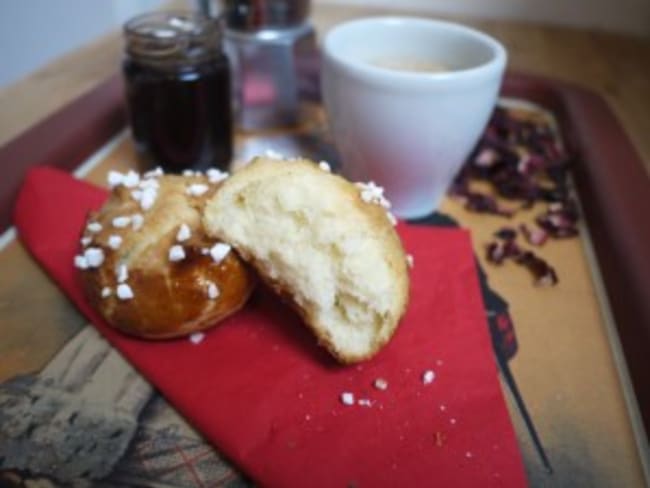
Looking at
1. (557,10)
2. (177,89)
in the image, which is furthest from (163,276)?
(557,10)

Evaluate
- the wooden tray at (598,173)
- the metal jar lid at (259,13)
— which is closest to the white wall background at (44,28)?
the wooden tray at (598,173)

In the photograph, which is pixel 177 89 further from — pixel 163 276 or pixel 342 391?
pixel 342 391

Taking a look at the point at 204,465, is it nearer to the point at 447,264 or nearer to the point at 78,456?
the point at 78,456

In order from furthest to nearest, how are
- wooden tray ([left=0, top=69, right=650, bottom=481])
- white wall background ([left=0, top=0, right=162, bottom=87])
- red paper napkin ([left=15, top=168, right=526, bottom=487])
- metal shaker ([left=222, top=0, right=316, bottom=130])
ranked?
white wall background ([left=0, top=0, right=162, bottom=87]) → metal shaker ([left=222, top=0, right=316, bottom=130]) → wooden tray ([left=0, top=69, right=650, bottom=481]) → red paper napkin ([left=15, top=168, right=526, bottom=487])

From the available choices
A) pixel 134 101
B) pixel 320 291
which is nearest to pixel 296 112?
pixel 134 101

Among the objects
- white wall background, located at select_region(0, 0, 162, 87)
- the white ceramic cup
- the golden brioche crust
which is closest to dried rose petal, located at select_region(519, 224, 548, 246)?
the white ceramic cup

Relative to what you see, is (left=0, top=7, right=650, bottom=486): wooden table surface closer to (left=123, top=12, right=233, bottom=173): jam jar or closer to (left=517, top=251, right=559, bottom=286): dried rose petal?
(left=517, top=251, right=559, bottom=286): dried rose petal

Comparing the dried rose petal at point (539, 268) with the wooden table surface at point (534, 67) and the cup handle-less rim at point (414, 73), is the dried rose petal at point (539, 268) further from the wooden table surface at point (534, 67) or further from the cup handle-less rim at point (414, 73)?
the wooden table surface at point (534, 67)

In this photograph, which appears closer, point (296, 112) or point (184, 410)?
point (184, 410)
